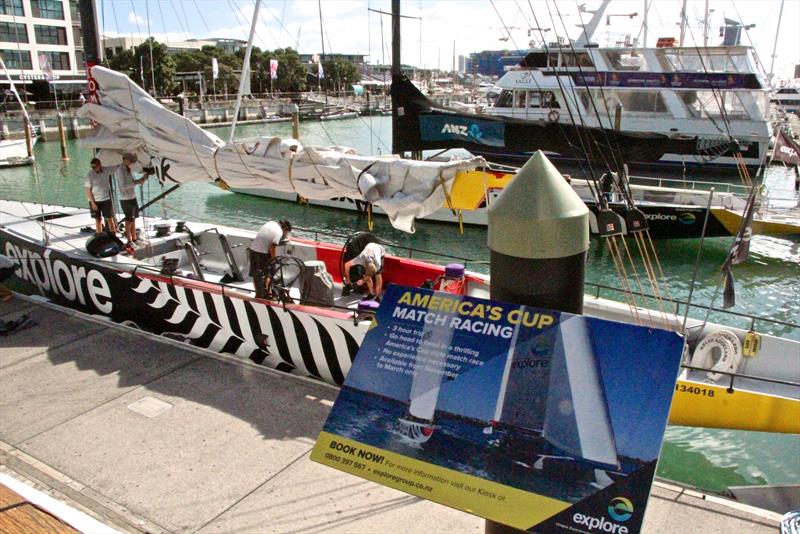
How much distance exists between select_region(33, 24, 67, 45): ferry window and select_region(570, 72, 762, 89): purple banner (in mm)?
55045

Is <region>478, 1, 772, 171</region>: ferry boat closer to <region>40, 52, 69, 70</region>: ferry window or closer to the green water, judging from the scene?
the green water

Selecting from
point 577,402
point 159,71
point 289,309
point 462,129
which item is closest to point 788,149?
point 462,129

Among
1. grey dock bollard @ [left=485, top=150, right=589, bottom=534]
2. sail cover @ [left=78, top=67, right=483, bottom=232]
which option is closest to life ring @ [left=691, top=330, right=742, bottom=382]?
sail cover @ [left=78, top=67, right=483, bottom=232]

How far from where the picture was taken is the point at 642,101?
106 ft

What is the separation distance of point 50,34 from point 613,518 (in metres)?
74.4

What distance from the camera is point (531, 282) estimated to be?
2.69 metres

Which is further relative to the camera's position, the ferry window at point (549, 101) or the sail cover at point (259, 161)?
the ferry window at point (549, 101)

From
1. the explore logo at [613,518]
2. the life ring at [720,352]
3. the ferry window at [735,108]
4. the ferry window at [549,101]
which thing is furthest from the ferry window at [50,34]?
the explore logo at [613,518]

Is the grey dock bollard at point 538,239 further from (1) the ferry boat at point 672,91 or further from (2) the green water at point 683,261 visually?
(1) the ferry boat at point 672,91

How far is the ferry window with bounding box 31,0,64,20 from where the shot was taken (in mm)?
61219

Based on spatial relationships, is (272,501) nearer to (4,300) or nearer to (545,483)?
(545,483)

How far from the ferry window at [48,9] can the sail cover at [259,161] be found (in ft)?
209

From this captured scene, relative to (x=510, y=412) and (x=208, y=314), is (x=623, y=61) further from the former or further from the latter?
(x=510, y=412)

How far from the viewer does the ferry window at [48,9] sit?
6122 centimetres
